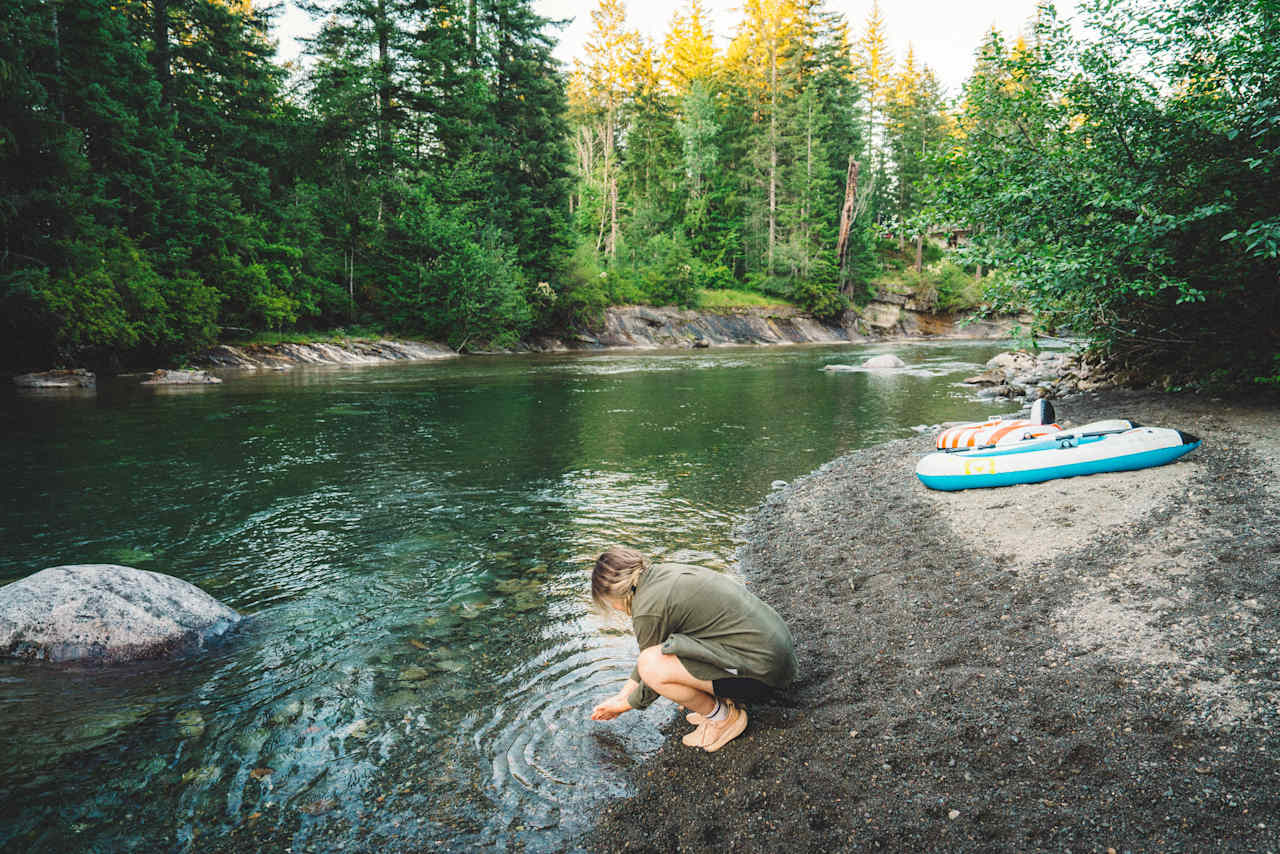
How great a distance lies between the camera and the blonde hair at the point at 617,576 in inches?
161

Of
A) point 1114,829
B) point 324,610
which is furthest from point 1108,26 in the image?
point 324,610

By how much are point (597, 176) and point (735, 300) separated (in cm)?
1697

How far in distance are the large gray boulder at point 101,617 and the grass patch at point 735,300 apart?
163ft

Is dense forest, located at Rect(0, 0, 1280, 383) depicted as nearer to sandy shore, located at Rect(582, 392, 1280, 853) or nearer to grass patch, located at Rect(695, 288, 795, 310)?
grass patch, located at Rect(695, 288, 795, 310)

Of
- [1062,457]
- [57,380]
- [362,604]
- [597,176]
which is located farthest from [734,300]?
[362,604]

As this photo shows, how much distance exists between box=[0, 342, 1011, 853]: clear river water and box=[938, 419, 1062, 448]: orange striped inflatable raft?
8.87 ft

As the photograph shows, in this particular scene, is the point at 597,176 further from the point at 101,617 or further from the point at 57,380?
the point at 101,617

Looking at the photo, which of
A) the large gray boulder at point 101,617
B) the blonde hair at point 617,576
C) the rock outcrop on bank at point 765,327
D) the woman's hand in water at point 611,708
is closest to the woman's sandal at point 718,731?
the woman's hand in water at point 611,708

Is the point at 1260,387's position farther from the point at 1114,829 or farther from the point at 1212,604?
the point at 1114,829

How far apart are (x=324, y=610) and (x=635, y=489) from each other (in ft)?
17.0

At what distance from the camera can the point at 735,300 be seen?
5562 cm

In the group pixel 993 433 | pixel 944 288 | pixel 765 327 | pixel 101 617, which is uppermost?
pixel 944 288

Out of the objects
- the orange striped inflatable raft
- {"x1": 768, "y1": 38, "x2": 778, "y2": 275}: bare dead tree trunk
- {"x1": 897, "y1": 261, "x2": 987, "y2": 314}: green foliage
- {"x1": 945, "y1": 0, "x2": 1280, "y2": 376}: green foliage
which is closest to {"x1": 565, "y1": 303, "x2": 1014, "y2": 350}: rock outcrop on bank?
{"x1": 897, "y1": 261, "x2": 987, "y2": 314}: green foliage

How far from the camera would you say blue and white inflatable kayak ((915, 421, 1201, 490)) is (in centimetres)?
753
